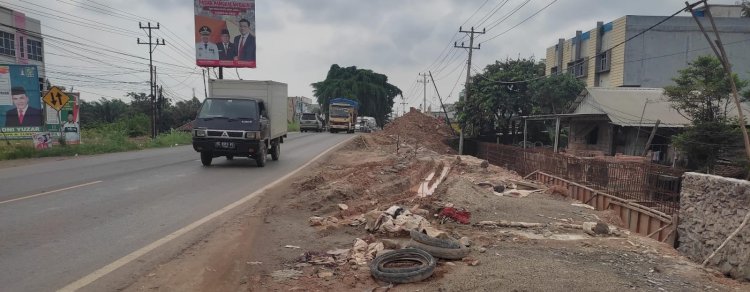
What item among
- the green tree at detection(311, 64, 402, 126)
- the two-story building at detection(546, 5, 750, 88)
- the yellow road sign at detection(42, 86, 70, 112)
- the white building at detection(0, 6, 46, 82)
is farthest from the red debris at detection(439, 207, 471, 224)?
the green tree at detection(311, 64, 402, 126)

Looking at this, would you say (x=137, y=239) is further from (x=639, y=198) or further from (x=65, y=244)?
(x=639, y=198)

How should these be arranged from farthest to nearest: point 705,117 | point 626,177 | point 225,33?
point 225,33 → point 705,117 → point 626,177

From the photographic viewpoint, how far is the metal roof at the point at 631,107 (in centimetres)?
2522

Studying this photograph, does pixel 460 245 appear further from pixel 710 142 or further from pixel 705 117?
pixel 705 117

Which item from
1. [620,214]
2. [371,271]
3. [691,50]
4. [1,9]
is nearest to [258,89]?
[620,214]

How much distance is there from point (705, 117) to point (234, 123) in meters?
18.9

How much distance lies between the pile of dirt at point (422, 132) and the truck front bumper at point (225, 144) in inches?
857

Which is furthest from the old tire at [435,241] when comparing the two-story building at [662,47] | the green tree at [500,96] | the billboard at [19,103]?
the two-story building at [662,47]

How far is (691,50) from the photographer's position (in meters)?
38.0

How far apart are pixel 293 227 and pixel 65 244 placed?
2.86 meters

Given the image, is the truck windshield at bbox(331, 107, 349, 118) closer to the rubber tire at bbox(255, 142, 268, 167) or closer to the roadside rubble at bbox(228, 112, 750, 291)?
the rubber tire at bbox(255, 142, 268, 167)

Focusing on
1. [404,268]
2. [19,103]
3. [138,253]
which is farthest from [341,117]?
[404,268]

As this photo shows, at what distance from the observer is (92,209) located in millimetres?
8086

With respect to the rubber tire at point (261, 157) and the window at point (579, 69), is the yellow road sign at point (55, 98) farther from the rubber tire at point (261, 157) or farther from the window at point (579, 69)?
the window at point (579, 69)
